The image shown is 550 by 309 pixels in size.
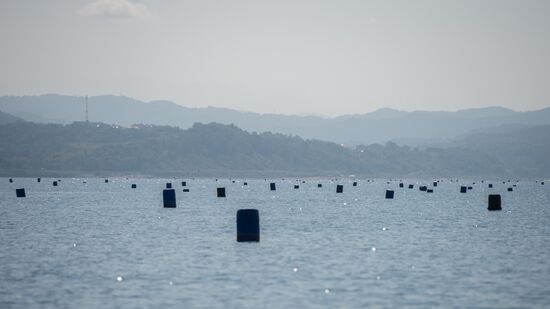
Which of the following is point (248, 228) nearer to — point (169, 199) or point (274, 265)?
point (274, 265)

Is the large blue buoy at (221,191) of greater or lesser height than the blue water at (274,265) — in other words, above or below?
above

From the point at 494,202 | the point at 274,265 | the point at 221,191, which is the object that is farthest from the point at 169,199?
the point at 274,265

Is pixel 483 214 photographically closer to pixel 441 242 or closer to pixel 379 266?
pixel 441 242

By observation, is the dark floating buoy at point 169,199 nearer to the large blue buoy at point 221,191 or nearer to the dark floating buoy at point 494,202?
the dark floating buoy at point 494,202

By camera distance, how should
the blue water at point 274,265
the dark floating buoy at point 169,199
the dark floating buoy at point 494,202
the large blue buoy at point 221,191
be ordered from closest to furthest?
the blue water at point 274,265 < the dark floating buoy at point 494,202 < the dark floating buoy at point 169,199 < the large blue buoy at point 221,191

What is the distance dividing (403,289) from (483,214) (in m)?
56.0

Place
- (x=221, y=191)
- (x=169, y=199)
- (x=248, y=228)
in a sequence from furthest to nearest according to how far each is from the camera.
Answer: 1. (x=221, y=191)
2. (x=169, y=199)
3. (x=248, y=228)

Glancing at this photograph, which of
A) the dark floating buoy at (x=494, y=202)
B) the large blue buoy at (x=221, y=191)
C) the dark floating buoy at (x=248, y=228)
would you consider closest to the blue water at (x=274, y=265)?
the dark floating buoy at (x=248, y=228)

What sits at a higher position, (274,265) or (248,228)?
(248,228)

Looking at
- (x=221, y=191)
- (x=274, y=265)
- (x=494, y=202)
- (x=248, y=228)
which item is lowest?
(x=274, y=265)

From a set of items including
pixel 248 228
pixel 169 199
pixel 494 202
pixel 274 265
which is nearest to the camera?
pixel 274 265

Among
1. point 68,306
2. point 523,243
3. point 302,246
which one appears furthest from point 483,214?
point 68,306

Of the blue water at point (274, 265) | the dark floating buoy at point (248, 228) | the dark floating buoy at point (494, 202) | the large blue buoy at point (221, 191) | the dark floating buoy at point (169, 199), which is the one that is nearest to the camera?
the blue water at point (274, 265)

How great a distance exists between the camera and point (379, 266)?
40.8 metres
